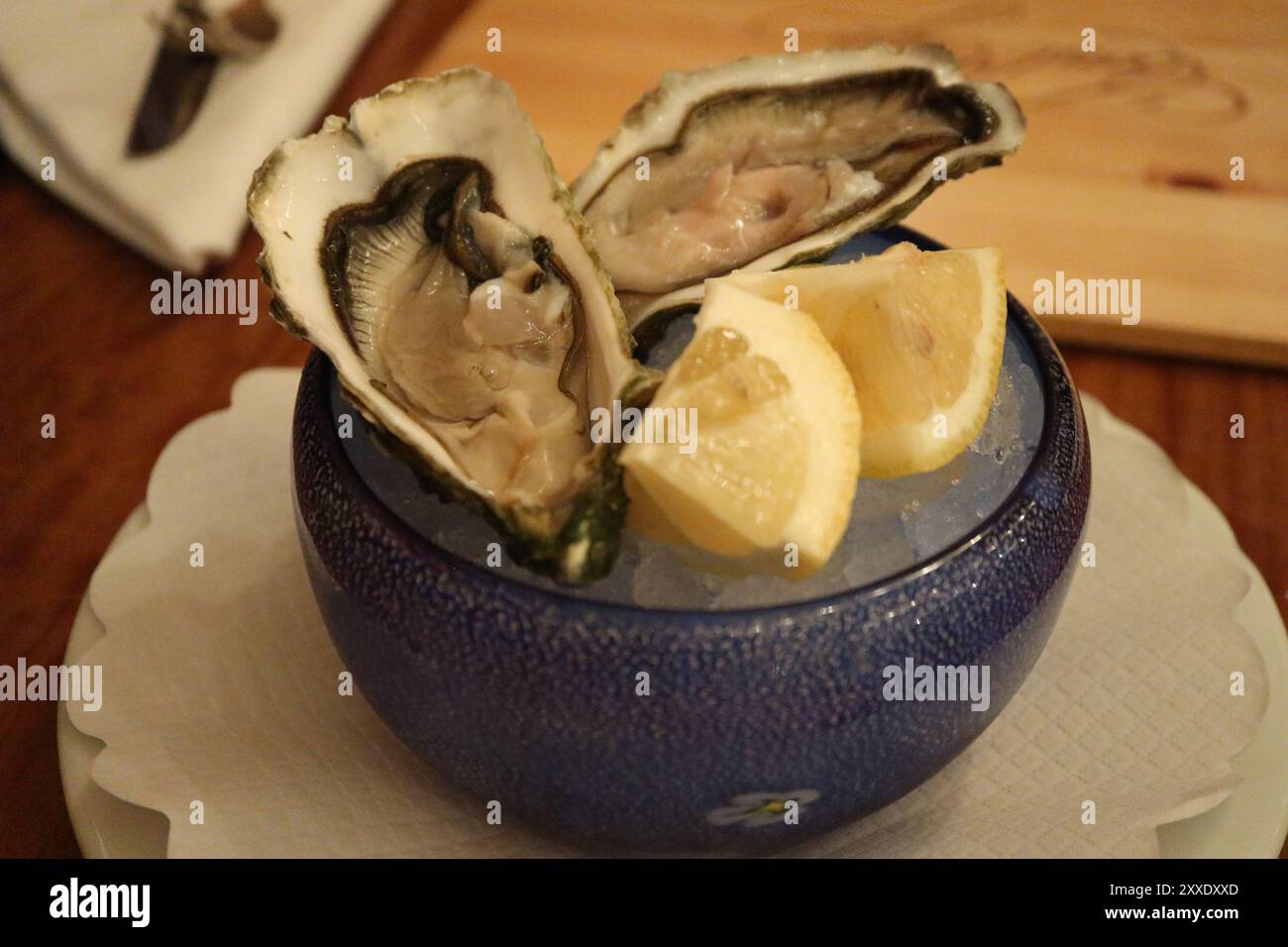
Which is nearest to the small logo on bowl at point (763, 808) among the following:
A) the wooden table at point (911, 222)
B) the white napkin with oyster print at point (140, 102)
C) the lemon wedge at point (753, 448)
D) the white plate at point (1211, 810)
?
the lemon wedge at point (753, 448)

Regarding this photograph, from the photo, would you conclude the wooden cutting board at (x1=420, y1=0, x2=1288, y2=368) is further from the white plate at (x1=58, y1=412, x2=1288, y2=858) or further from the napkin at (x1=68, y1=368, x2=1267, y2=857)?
the white plate at (x1=58, y1=412, x2=1288, y2=858)

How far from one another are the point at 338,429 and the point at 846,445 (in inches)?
9.9

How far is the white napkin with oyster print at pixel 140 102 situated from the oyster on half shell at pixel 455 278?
2.03 feet

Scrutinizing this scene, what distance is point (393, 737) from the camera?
75cm

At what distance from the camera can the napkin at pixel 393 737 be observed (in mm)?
695

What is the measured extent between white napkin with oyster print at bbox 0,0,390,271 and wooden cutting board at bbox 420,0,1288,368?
5.7 inches

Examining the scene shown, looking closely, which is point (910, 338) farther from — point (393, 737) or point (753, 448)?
point (393, 737)

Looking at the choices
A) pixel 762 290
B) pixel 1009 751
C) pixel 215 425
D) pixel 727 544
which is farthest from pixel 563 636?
pixel 215 425

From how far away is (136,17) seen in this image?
1.54 meters

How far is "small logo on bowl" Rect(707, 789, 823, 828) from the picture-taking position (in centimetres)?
60

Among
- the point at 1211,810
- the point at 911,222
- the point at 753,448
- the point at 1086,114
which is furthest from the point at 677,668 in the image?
the point at 1086,114

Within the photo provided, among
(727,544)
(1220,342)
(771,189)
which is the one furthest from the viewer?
(1220,342)

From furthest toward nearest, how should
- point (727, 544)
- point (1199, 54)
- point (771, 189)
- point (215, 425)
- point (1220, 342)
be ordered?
point (1199, 54) < point (1220, 342) < point (215, 425) < point (771, 189) < point (727, 544)
